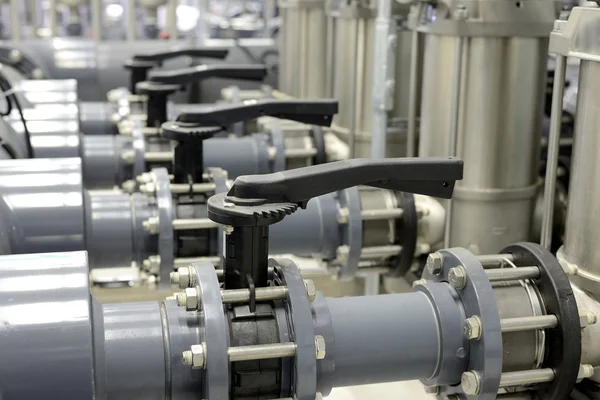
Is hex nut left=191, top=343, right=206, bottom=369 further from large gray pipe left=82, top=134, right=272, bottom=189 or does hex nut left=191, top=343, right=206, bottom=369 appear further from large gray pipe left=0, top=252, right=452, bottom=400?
large gray pipe left=82, top=134, right=272, bottom=189

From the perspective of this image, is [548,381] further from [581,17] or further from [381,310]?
[581,17]

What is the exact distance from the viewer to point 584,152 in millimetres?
949

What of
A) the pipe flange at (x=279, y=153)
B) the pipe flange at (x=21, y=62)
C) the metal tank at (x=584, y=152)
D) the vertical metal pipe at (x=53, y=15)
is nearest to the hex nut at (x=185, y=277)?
the metal tank at (x=584, y=152)

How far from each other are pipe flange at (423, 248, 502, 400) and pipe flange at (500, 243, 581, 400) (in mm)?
73

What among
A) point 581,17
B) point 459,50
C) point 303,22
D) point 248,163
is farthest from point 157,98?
point 581,17

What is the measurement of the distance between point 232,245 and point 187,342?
0.10m

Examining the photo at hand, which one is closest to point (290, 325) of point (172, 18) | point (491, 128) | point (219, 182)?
point (219, 182)

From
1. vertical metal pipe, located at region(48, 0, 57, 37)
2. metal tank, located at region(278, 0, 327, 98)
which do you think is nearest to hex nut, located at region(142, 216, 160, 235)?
metal tank, located at region(278, 0, 327, 98)

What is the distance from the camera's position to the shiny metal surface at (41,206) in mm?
980

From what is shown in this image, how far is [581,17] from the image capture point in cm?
93

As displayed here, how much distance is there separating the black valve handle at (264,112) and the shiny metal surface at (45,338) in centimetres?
60

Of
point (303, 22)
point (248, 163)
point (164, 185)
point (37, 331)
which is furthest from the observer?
point (303, 22)

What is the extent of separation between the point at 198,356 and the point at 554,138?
563 millimetres

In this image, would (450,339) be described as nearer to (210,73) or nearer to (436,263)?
(436,263)
